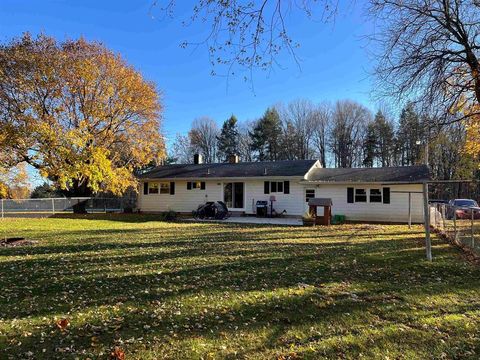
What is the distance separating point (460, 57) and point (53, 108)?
21.1 metres

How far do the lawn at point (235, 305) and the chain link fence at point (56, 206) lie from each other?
59.9 feet

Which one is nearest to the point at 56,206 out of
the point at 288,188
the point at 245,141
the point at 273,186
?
the point at 273,186

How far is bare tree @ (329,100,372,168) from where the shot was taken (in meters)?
48.1

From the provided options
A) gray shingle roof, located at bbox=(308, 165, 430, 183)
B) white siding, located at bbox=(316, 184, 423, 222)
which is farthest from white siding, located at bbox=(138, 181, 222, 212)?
white siding, located at bbox=(316, 184, 423, 222)

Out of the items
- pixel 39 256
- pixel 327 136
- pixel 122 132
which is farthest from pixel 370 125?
pixel 39 256

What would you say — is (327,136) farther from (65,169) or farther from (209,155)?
(65,169)

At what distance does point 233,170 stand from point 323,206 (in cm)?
927

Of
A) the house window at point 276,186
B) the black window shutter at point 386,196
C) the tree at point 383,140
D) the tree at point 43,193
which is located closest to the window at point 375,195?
the black window shutter at point 386,196

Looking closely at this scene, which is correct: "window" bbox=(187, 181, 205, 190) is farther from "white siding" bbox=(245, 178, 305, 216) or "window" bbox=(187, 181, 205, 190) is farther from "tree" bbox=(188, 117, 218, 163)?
"tree" bbox=(188, 117, 218, 163)

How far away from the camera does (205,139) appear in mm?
55656

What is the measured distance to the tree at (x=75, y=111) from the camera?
2077 centimetres

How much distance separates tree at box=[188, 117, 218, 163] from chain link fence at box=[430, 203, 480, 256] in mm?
40408

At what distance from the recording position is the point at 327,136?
162 ft

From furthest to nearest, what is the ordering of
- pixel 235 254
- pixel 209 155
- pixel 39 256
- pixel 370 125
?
pixel 209 155, pixel 370 125, pixel 235 254, pixel 39 256
